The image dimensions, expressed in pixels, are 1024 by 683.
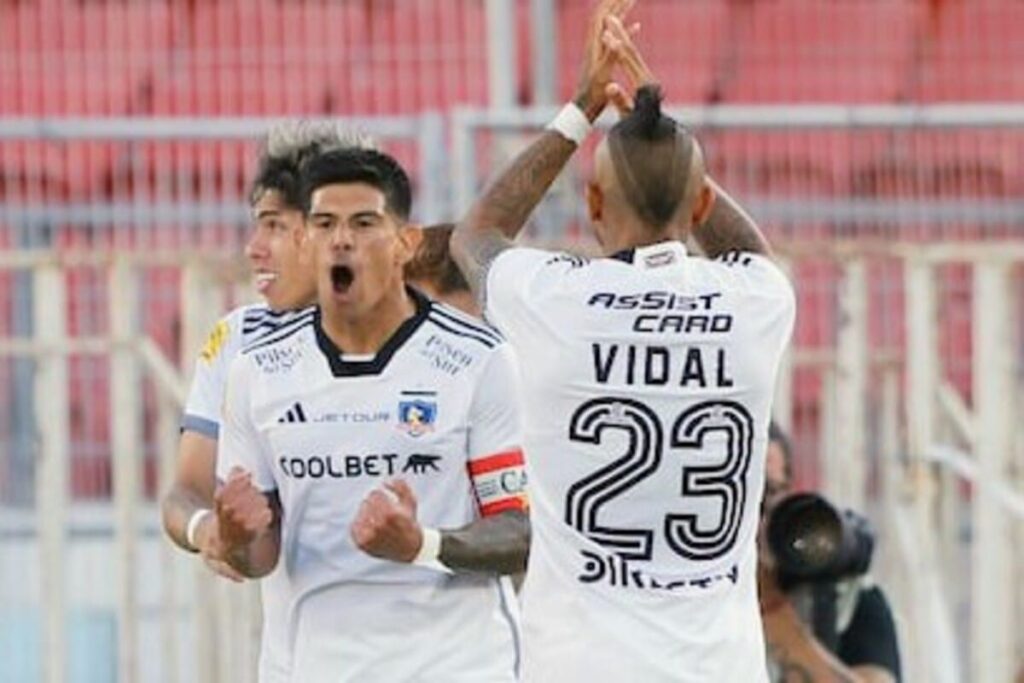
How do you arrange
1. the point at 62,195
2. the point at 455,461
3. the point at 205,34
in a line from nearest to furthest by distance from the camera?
the point at 455,461
the point at 62,195
the point at 205,34

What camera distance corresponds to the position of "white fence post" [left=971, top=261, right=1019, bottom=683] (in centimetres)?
1048

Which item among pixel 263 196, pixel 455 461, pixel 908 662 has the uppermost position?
pixel 263 196

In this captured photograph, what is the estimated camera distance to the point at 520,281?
20.7 ft

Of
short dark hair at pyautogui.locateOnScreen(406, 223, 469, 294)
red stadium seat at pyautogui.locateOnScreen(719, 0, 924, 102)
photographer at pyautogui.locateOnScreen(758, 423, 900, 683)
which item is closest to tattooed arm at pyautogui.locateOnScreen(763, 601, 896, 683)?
photographer at pyautogui.locateOnScreen(758, 423, 900, 683)

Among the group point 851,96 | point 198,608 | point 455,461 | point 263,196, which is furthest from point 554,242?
point 851,96

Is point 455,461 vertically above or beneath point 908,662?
above

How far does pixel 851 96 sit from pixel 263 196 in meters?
8.78

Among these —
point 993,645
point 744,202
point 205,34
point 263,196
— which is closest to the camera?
point 263,196

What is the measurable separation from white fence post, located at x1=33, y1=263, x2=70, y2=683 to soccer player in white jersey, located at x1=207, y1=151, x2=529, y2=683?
3857mm

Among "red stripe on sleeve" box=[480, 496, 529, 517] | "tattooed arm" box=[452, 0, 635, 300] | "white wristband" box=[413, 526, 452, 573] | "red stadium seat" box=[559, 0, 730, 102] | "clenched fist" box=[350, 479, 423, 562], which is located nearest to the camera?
"clenched fist" box=[350, 479, 423, 562]

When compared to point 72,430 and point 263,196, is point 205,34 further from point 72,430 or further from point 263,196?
point 263,196

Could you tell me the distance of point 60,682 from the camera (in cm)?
1090

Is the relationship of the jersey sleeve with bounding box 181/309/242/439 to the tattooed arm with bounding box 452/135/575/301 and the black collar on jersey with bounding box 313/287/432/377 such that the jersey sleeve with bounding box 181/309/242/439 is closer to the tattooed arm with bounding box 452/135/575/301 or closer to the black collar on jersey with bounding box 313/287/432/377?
the black collar on jersey with bounding box 313/287/432/377

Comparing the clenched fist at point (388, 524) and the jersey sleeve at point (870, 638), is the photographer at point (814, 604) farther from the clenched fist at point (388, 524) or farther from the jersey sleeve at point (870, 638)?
the clenched fist at point (388, 524)
